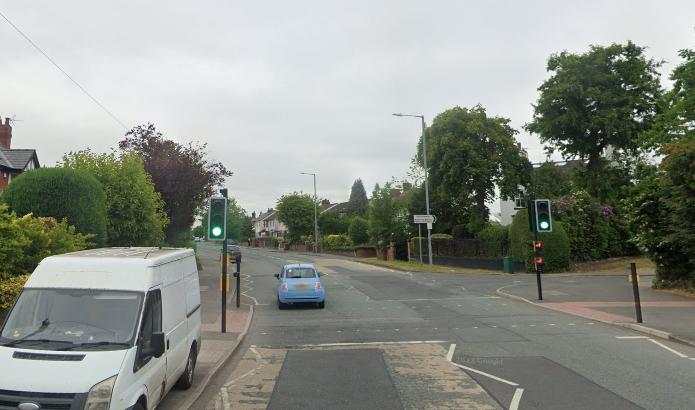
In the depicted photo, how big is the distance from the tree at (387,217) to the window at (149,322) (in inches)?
1616

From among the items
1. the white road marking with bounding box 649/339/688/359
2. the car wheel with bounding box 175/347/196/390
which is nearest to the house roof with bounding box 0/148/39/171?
the car wheel with bounding box 175/347/196/390

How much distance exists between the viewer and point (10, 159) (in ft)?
109

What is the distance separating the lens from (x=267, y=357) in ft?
32.3

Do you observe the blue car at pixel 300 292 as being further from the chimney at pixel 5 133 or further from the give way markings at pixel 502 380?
the chimney at pixel 5 133

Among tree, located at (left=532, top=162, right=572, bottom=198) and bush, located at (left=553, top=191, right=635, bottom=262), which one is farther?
tree, located at (left=532, top=162, right=572, bottom=198)

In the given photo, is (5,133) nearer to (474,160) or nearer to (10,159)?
(10,159)

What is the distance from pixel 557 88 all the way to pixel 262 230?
10612 centimetres

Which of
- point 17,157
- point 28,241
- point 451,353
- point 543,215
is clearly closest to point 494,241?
point 543,215

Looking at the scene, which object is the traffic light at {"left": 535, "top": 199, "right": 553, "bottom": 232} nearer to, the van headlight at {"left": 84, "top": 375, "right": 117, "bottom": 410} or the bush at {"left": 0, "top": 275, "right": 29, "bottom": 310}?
the bush at {"left": 0, "top": 275, "right": 29, "bottom": 310}

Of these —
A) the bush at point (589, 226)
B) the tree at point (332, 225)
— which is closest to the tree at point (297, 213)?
the tree at point (332, 225)

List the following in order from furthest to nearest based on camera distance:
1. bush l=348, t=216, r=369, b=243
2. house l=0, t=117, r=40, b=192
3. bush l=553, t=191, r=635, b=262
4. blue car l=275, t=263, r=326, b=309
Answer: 1. bush l=348, t=216, r=369, b=243
2. bush l=553, t=191, r=635, b=262
3. house l=0, t=117, r=40, b=192
4. blue car l=275, t=263, r=326, b=309

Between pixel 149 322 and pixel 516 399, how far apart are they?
476 centimetres

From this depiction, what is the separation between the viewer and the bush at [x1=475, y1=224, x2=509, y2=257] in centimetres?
3669

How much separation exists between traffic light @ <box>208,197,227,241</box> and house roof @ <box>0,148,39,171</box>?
79.9 ft
